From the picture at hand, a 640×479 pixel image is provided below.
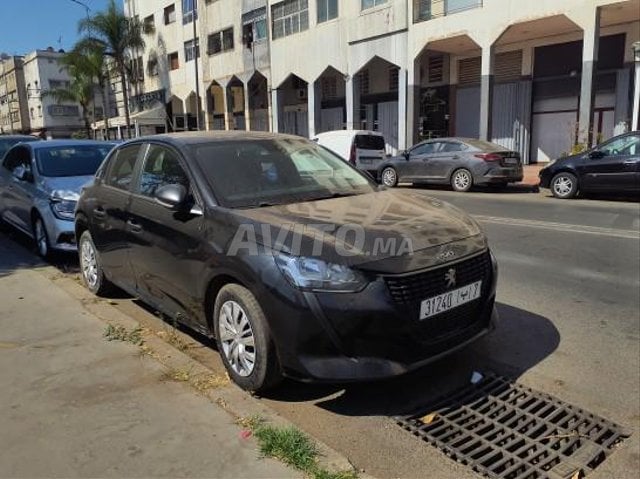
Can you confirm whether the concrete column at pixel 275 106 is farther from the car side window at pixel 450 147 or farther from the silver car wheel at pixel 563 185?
the silver car wheel at pixel 563 185

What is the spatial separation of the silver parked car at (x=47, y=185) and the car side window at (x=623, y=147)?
1052 cm

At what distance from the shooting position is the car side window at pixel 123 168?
16.7 feet

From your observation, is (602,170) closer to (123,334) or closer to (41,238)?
(41,238)

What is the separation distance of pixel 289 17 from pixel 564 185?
21127 millimetres

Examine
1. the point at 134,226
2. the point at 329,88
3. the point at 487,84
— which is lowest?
the point at 134,226

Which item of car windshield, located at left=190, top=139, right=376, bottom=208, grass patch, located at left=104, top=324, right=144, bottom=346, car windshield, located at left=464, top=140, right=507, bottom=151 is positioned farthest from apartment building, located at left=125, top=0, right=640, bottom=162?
grass patch, located at left=104, top=324, right=144, bottom=346

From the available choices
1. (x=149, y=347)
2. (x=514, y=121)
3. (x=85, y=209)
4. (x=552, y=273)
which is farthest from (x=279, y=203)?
(x=514, y=121)

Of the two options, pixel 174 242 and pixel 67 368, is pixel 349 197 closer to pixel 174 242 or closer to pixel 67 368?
pixel 174 242

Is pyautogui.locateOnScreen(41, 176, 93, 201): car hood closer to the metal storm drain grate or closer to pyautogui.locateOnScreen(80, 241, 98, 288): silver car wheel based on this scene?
pyautogui.locateOnScreen(80, 241, 98, 288): silver car wheel

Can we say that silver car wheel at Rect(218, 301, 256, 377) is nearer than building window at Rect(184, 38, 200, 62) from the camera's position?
Yes

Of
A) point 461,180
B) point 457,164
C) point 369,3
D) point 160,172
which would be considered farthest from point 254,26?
point 160,172

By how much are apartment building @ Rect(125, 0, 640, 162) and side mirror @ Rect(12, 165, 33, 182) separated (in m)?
15.9

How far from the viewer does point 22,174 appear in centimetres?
800

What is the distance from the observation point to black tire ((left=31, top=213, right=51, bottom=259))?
739 centimetres
